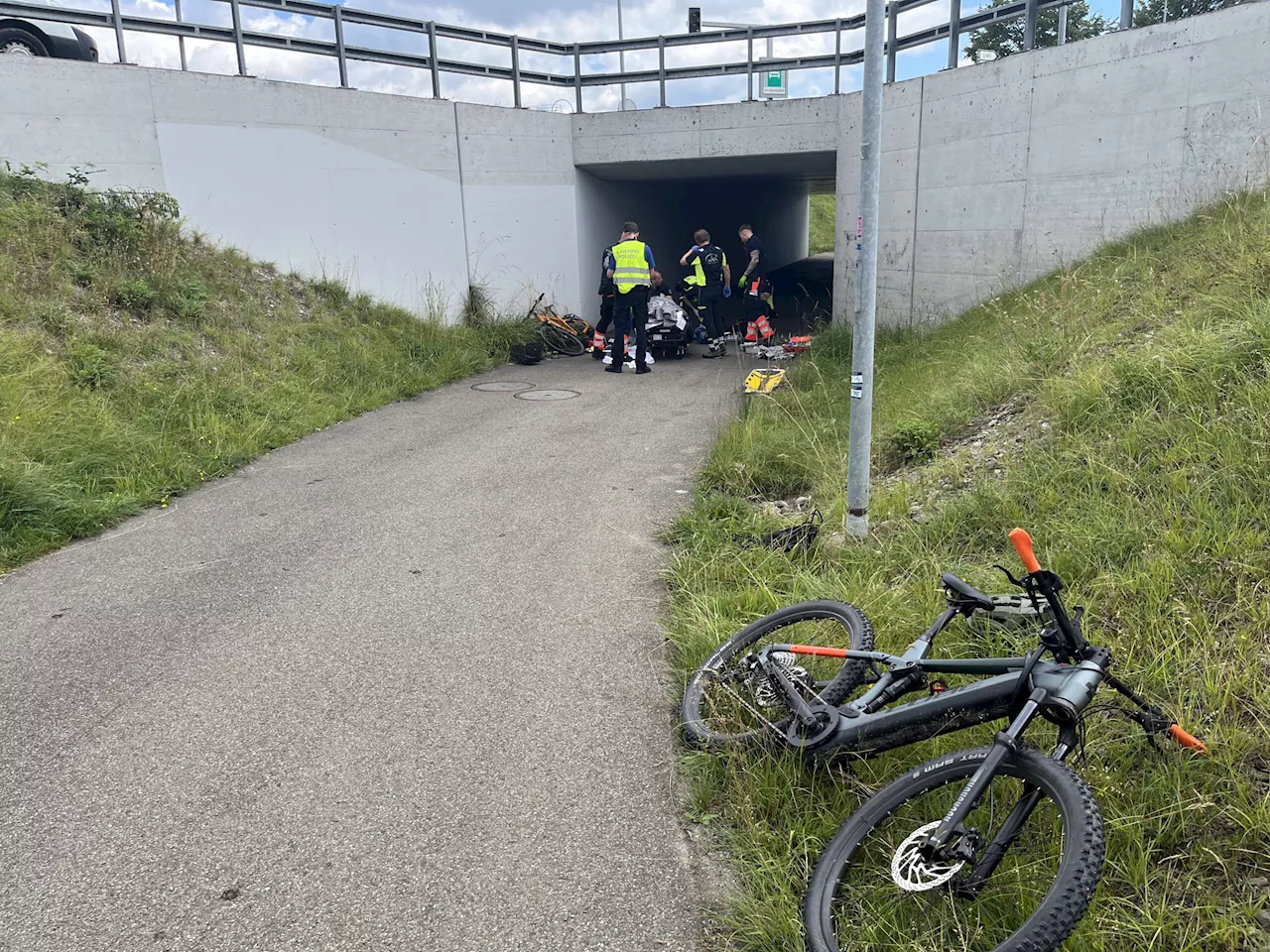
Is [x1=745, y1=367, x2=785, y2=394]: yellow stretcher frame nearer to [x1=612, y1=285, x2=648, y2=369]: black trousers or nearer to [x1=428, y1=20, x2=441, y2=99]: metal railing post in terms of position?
[x1=612, y1=285, x2=648, y2=369]: black trousers

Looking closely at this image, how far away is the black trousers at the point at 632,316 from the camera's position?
12.7 metres

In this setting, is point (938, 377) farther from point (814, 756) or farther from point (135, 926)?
point (135, 926)

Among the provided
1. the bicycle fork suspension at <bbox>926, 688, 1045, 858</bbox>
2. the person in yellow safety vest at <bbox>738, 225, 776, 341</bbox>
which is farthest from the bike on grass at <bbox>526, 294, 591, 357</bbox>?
the bicycle fork suspension at <bbox>926, 688, 1045, 858</bbox>

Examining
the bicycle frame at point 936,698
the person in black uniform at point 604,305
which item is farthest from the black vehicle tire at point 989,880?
the person in black uniform at point 604,305

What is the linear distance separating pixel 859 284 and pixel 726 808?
112 inches

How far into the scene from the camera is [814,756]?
3.06 meters

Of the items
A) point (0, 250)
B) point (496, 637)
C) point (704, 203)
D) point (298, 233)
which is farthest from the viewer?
point (704, 203)

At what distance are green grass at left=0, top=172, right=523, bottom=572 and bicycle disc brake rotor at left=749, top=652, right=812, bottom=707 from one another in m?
4.92

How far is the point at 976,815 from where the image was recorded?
2480 millimetres

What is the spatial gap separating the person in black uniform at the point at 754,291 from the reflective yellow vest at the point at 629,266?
2.26 m

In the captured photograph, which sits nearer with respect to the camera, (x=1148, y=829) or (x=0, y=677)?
(x=1148, y=829)

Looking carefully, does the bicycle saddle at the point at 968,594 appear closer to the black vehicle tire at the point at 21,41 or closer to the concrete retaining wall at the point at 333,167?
the concrete retaining wall at the point at 333,167

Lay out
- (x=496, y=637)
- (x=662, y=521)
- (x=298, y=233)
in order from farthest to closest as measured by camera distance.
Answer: (x=298, y=233) < (x=662, y=521) < (x=496, y=637)

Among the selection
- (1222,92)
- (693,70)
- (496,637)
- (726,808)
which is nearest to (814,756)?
(726,808)
